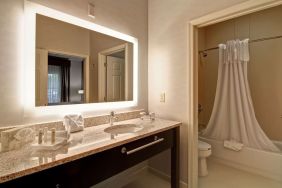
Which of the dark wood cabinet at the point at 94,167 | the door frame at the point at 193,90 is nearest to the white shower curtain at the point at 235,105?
the door frame at the point at 193,90

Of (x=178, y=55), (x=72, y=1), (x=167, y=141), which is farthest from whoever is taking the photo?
(x=178, y=55)

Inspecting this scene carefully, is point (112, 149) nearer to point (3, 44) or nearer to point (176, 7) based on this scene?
point (3, 44)

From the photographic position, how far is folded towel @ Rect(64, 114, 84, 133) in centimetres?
128

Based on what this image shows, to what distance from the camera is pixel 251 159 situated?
7.22 feet

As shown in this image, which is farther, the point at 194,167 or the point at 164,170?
the point at 164,170

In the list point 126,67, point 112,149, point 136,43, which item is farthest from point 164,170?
point 136,43

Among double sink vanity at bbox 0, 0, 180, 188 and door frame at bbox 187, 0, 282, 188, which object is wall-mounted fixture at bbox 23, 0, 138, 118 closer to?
double sink vanity at bbox 0, 0, 180, 188

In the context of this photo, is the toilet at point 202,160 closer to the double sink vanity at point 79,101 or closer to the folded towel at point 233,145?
the folded towel at point 233,145

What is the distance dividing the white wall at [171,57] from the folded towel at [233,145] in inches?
39.6

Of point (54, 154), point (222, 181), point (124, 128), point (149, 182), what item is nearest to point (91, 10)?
point (124, 128)

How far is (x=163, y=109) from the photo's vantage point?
1998mm

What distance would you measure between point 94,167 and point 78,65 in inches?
38.1

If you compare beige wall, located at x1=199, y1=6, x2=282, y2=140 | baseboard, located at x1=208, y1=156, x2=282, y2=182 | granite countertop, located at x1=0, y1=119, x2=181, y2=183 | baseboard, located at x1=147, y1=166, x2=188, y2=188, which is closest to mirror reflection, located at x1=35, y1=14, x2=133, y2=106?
granite countertop, located at x1=0, y1=119, x2=181, y2=183

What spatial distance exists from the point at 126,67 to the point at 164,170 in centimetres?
138
